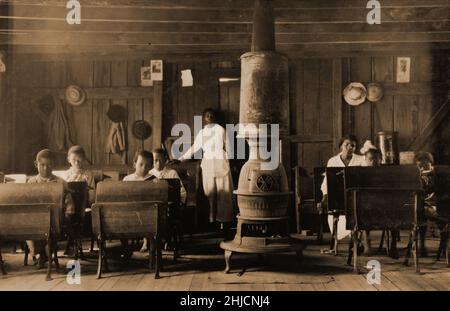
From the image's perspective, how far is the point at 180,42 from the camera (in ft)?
28.6

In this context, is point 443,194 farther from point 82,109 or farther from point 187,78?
point 82,109

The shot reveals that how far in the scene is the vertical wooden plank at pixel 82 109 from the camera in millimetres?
9812

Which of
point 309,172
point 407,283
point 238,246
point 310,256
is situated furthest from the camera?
point 309,172

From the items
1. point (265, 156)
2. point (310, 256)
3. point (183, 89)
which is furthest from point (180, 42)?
point (310, 256)

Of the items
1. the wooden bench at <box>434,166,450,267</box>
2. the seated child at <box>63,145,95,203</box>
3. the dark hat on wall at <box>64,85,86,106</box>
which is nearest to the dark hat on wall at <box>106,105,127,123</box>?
the dark hat on wall at <box>64,85,86,106</box>

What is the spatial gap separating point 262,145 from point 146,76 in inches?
177

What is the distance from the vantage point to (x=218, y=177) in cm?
844

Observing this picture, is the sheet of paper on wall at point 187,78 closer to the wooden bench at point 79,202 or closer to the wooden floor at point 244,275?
the wooden floor at point 244,275

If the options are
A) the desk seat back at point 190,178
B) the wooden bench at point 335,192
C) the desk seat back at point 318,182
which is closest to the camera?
the wooden bench at point 335,192

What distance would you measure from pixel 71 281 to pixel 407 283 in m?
3.48

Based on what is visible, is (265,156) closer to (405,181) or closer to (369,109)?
(405,181)

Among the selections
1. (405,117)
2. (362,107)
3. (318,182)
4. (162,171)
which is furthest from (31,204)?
(405,117)

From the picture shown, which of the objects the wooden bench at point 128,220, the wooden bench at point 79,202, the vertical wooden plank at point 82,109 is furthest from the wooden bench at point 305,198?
the vertical wooden plank at point 82,109

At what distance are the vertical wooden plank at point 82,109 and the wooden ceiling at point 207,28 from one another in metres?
0.26
